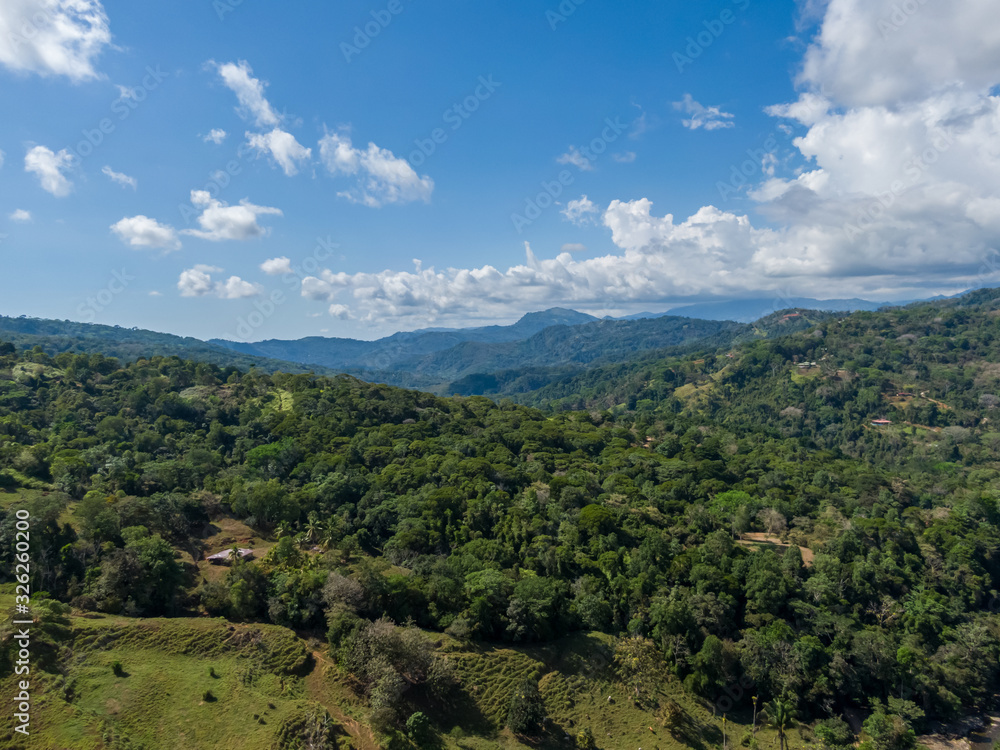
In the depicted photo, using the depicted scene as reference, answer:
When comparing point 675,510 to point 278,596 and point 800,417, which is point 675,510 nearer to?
point 278,596

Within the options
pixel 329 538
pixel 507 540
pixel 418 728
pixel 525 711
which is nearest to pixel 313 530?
pixel 329 538

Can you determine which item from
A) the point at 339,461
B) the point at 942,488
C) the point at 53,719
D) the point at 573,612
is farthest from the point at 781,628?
the point at 942,488

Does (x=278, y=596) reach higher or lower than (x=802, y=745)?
higher

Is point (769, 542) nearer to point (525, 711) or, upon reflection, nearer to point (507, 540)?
point (507, 540)

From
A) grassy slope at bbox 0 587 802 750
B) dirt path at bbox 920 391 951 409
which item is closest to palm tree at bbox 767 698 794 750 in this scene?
grassy slope at bbox 0 587 802 750

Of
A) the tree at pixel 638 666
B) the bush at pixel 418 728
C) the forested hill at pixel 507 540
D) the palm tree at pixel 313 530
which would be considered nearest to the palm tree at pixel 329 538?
the forested hill at pixel 507 540

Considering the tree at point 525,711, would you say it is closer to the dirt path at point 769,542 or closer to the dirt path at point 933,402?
the dirt path at point 769,542

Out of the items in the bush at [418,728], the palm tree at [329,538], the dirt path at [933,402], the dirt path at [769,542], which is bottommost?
the dirt path at [933,402]
